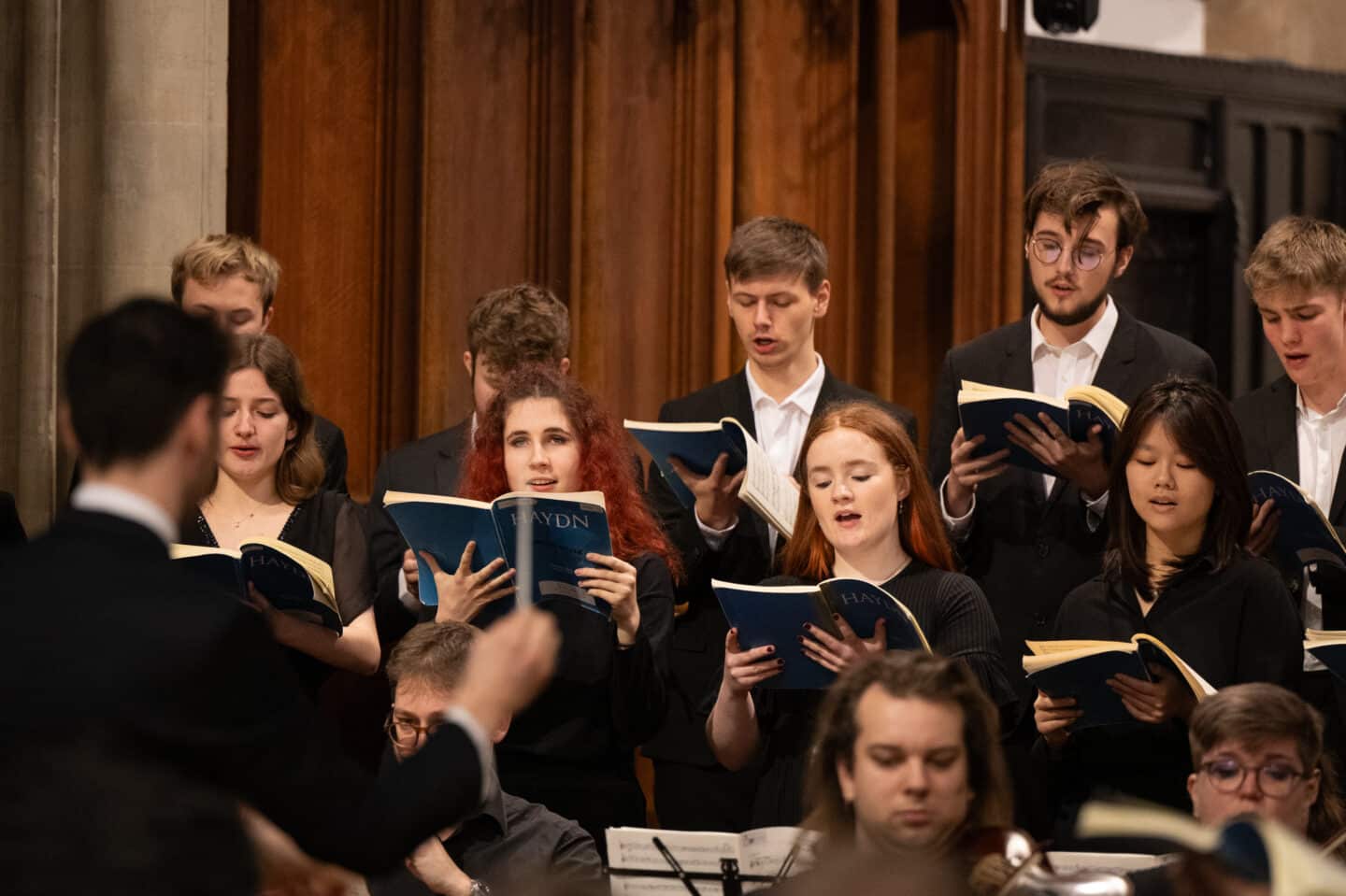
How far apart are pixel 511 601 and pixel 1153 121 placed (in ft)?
13.8

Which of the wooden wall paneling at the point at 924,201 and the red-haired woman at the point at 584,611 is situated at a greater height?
the wooden wall paneling at the point at 924,201

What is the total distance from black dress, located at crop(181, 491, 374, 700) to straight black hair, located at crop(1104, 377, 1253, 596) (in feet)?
5.38

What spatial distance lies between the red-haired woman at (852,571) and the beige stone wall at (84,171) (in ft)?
6.64

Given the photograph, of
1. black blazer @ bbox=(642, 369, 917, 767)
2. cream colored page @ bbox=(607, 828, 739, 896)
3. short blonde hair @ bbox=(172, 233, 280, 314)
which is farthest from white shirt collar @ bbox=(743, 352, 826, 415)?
cream colored page @ bbox=(607, 828, 739, 896)

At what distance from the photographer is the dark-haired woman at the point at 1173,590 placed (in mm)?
3885

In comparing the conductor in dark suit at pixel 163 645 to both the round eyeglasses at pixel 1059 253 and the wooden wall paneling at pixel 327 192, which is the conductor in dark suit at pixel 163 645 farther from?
the wooden wall paneling at pixel 327 192

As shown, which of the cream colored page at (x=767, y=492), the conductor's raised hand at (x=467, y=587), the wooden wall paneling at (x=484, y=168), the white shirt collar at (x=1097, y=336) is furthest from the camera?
the wooden wall paneling at (x=484, y=168)

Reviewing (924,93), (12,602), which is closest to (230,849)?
(12,602)

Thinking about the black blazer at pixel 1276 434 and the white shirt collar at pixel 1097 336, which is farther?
the white shirt collar at pixel 1097 336

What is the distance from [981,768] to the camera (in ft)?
9.25

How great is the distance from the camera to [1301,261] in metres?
4.43

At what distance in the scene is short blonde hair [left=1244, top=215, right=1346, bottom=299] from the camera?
4.41 metres

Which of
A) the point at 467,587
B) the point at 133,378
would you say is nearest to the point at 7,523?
the point at 467,587

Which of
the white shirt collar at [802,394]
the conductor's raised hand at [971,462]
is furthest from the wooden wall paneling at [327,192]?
the conductor's raised hand at [971,462]
